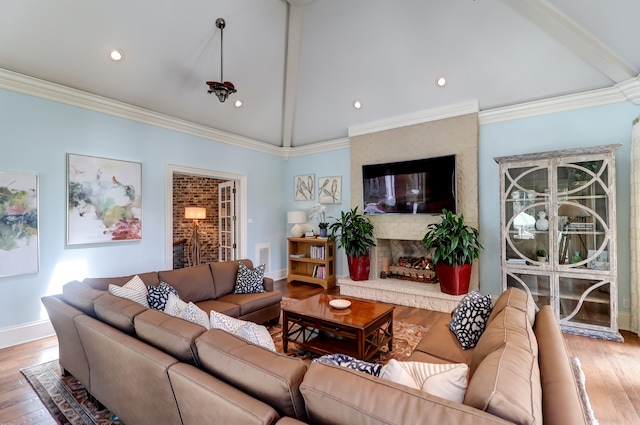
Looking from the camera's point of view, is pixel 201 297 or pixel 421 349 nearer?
pixel 421 349

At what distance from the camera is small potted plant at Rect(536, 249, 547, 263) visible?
11.9 feet

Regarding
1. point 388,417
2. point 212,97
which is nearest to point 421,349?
point 388,417

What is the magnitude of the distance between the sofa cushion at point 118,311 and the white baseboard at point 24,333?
2.13 m

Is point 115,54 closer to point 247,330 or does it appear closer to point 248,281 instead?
point 248,281

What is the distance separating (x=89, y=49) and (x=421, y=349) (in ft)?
14.8

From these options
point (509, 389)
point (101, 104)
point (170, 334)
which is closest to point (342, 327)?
point (170, 334)

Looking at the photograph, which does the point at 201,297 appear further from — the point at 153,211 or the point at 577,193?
the point at 577,193

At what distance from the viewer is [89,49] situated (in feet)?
11.1

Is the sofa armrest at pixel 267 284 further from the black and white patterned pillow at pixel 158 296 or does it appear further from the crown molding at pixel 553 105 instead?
the crown molding at pixel 553 105

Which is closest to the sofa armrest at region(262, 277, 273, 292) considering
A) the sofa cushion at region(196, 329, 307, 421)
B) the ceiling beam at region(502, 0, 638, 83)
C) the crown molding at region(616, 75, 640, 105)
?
the sofa cushion at region(196, 329, 307, 421)

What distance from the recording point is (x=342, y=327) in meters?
2.59

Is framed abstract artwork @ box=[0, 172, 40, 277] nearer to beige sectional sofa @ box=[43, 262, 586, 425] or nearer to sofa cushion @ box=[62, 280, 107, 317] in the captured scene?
sofa cushion @ box=[62, 280, 107, 317]

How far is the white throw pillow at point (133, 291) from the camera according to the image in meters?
2.65

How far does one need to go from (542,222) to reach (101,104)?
5.76m
